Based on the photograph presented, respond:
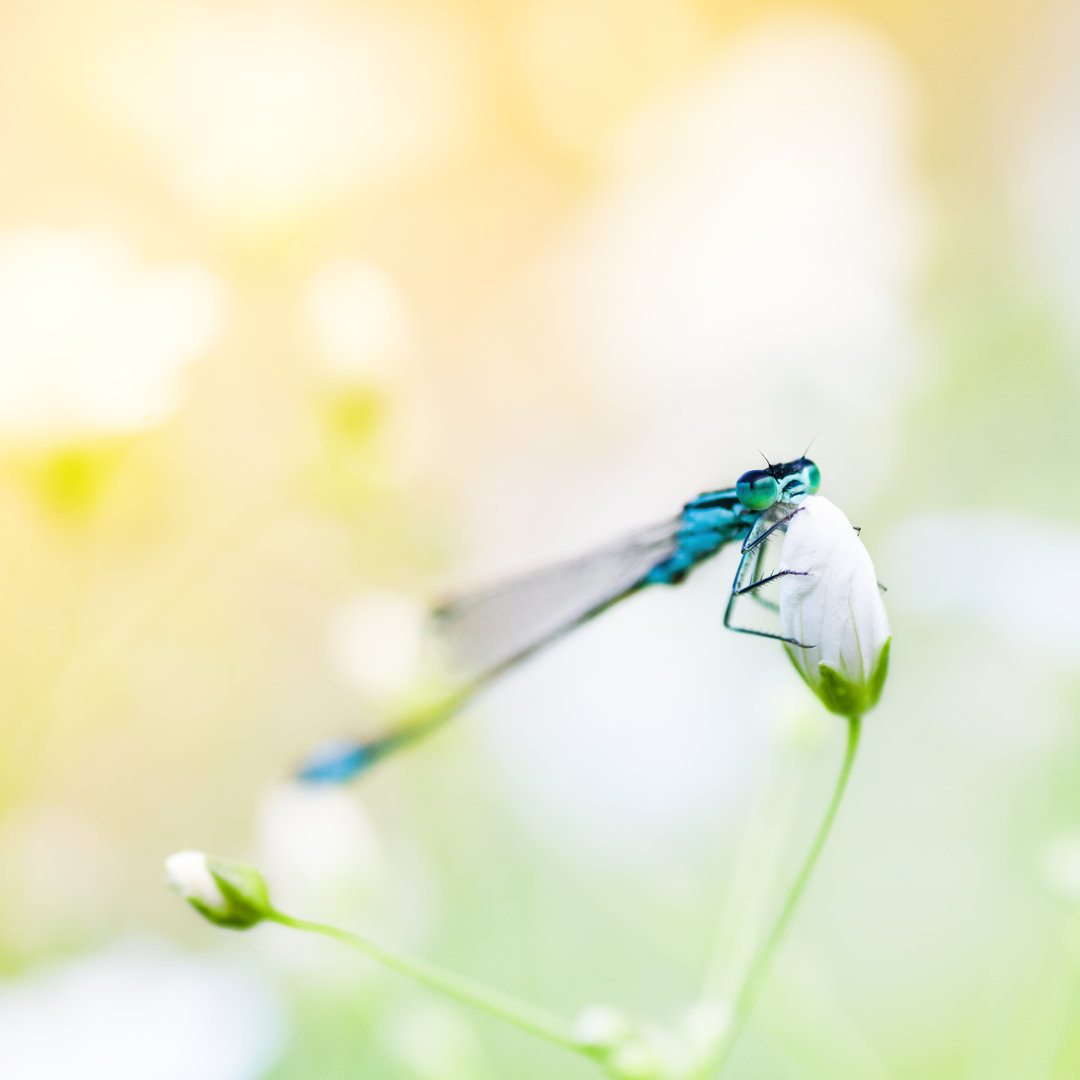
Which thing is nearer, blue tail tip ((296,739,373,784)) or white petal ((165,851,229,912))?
white petal ((165,851,229,912))

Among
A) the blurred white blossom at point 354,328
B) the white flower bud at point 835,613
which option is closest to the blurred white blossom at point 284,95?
the blurred white blossom at point 354,328

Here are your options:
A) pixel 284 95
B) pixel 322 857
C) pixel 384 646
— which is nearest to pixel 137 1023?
pixel 322 857

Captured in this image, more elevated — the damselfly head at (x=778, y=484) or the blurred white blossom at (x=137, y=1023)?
the damselfly head at (x=778, y=484)

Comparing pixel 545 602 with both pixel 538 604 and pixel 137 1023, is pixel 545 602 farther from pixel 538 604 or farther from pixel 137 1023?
pixel 137 1023

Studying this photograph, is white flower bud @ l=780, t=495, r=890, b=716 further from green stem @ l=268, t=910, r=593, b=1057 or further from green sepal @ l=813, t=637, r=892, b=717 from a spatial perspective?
green stem @ l=268, t=910, r=593, b=1057

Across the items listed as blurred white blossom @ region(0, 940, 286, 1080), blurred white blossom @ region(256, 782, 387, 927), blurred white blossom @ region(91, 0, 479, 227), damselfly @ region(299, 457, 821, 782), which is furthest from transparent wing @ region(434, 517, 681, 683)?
blurred white blossom @ region(91, 0, 479, 227)

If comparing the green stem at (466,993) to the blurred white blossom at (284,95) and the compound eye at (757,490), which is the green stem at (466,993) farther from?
the blurred white blossom at (284,95)
